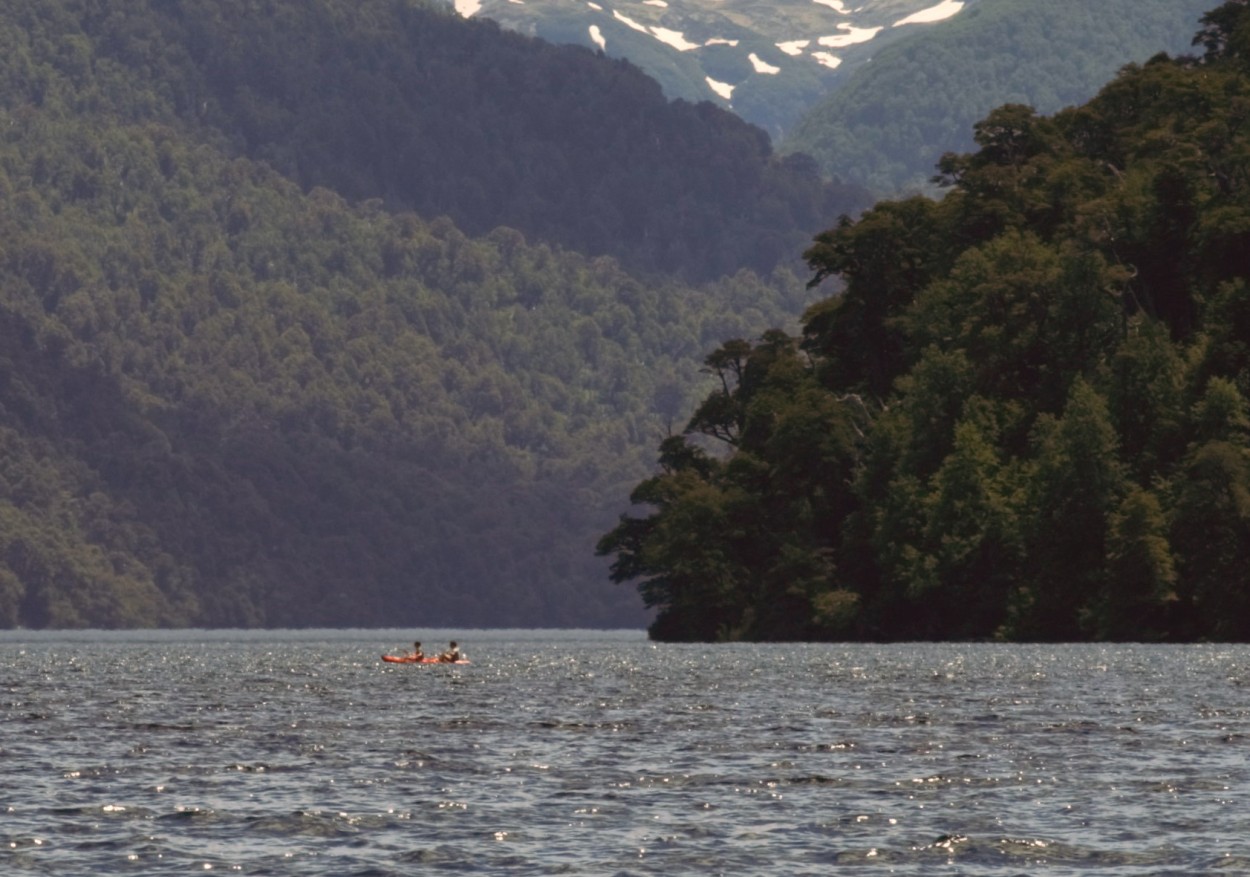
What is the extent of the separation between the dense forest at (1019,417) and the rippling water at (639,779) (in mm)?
51569

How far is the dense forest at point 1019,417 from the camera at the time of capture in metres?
146

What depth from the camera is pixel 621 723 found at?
71.0 m

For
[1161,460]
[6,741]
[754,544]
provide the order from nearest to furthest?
[6,741] → [1161,460] → [754,544]

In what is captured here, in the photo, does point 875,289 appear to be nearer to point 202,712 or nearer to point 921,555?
point 921,555

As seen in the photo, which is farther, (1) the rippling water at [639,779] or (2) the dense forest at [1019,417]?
(2) the dense forest at [1019,417]

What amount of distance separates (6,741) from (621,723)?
16.7m

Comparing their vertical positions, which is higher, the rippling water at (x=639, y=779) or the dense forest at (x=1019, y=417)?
the dense forest at (x=1019, y=417)

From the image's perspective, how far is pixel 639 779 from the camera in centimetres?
5325

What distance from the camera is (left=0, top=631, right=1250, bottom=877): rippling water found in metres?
41.6

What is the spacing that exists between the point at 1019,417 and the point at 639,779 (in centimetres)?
11464

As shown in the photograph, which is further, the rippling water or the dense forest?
the dense forest

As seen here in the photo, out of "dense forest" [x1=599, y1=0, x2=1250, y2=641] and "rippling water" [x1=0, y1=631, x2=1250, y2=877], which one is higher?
"dense forest" [x1=599, y1=0, x2=1250, y2=641]

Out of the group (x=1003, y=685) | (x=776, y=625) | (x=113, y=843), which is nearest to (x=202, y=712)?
(x=1003, y=685)

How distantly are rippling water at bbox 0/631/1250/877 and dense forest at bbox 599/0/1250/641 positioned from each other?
51569 millimetres
